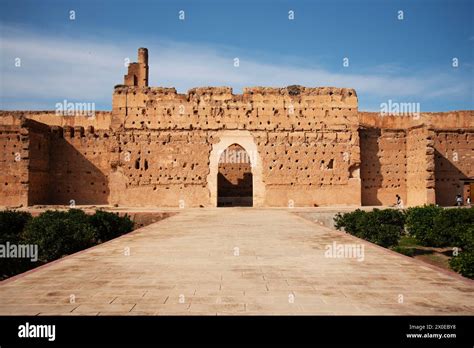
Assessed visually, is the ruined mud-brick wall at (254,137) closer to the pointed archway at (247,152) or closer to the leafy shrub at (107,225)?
the pointed archway at (247,152)

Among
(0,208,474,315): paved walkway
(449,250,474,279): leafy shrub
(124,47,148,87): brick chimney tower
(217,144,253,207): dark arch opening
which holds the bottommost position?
(449,250,474,279): leafy shrub

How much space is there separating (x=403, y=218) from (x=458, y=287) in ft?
30.7

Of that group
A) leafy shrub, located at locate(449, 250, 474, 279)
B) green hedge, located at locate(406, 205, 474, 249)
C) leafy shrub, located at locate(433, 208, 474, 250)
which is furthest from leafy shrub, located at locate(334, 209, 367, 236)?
leafy shrub, located at locate(449, 250, 474, 279)

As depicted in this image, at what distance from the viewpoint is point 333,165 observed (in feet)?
75.7

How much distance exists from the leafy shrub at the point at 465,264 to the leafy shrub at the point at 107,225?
30.4 ft

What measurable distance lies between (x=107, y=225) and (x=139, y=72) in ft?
60.7

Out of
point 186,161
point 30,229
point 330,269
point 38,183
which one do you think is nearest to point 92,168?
point 38,183

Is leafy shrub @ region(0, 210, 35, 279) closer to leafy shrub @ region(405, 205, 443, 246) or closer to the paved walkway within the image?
the paved walkway

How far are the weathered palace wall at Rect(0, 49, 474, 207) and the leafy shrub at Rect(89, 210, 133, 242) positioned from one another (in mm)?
8237

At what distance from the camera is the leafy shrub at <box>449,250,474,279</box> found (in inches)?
297

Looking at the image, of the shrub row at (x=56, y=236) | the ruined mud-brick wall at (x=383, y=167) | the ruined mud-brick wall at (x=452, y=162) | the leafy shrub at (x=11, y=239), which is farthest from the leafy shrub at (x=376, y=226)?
the ruined mud-brick wall at (x=452, y=162)
